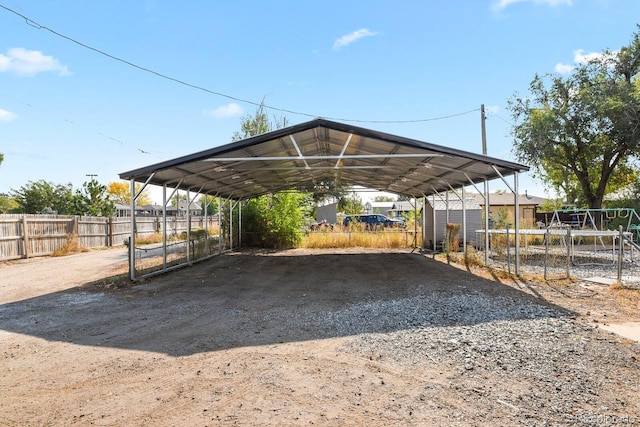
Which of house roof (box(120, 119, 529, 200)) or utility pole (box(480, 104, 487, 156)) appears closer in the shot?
house roof (box(120, 119, 529, 200))

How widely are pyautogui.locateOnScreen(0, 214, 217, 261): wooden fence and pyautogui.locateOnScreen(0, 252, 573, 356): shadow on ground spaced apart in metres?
6.85

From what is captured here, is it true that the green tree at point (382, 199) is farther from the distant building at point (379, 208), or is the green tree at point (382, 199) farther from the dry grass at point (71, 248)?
the dry grass at point (71, 248)

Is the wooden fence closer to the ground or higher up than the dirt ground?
higher up

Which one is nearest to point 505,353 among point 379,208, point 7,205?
point 7,205

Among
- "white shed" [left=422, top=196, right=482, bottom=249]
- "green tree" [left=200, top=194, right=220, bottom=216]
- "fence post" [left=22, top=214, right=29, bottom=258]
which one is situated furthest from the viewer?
"white shed" [left=422, top=196, right=482, bottom=249]

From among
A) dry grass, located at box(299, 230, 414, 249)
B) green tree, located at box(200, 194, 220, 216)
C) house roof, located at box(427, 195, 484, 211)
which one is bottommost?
dry grass, located at box(299, 230, 414, 249)

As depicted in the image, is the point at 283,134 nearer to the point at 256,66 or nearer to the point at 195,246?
the point at 195,246

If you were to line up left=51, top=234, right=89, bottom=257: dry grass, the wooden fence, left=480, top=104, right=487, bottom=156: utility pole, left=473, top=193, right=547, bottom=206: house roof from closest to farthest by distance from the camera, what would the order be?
1. the wooden fence
2. left=51, top=234, right=89, bottom=257: dry grass
3. left=480, top=104, right=487, bottom=156: utility pole
4. left=473, top=193, right=547, bottom=206: house roof

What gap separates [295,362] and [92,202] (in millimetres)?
22452

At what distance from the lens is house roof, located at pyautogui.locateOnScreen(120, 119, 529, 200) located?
8.63m

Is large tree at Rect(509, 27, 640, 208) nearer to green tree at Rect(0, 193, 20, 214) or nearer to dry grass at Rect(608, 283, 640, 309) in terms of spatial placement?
dry grass at Rect(608, 283, 640, 309)

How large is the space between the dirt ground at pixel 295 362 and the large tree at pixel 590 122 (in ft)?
46.1

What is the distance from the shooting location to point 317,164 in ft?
42.8

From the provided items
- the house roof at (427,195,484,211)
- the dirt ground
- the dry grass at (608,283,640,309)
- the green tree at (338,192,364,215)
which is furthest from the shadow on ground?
the green tree at (338,192,364,215)
